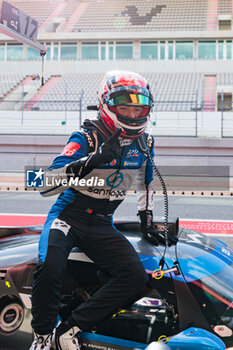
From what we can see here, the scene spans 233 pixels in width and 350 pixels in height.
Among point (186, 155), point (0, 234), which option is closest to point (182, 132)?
point (186, 155)

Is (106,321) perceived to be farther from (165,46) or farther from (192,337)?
(165,46)

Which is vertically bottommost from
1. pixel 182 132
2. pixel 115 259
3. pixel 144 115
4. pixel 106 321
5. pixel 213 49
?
pixel 106 321

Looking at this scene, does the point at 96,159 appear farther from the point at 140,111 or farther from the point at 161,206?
the point at 161,206

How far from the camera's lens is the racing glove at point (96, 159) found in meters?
2.43

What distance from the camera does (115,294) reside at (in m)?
2.47

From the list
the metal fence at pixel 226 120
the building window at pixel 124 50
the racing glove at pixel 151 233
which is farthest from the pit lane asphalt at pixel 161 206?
the building window at pixel 124 50

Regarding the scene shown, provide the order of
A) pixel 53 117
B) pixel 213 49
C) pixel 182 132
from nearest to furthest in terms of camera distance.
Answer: pixel 182 132, pixel 53 117, pixel 213 49

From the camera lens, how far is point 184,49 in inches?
1428

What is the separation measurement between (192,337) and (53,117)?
670 inches

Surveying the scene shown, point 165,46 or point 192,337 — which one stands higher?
point 165,46

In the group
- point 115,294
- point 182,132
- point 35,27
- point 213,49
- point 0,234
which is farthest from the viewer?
point 213,49

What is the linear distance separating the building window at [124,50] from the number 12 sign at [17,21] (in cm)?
2391

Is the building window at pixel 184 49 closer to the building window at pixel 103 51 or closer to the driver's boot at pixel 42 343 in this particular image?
the building window at pixel 103 51

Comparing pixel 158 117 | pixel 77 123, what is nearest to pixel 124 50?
pixel 158 117
